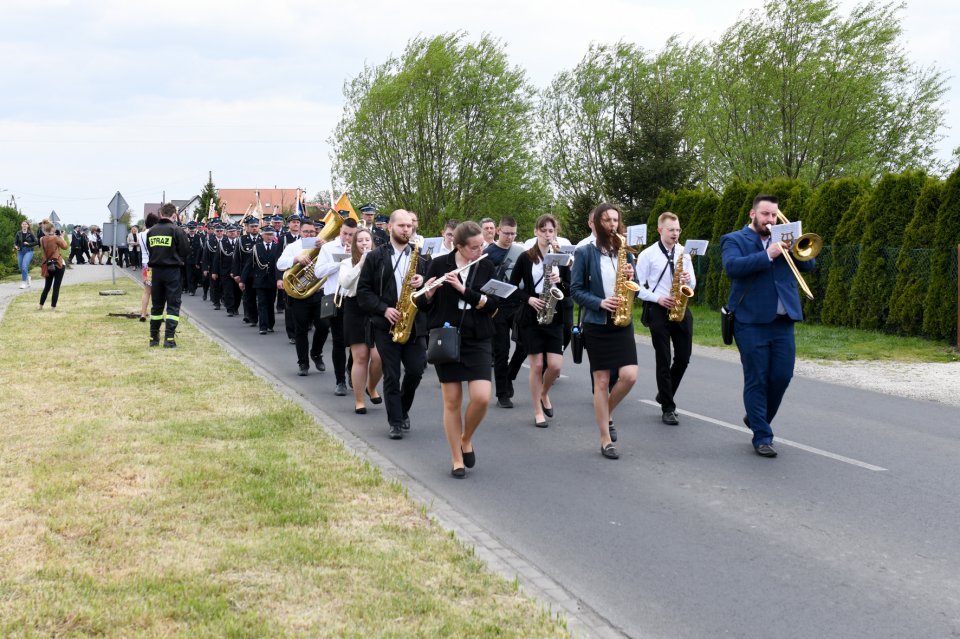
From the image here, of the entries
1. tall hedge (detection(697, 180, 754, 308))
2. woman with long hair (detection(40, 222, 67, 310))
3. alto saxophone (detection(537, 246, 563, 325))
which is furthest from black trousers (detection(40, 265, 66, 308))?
alto saxophone (detection(537, 246, 563, 325))

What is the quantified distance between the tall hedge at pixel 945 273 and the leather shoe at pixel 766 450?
9.80 meters

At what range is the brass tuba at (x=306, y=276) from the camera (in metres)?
12.4

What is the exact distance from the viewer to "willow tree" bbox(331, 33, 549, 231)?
43.5 meters

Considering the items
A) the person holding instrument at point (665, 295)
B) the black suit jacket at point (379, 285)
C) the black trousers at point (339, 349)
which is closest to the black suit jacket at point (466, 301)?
the black suit jacket at point (379, 285)

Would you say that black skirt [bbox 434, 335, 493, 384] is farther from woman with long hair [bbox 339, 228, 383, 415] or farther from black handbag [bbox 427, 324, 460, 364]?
woman with long hair [bbox 339, 228, 383, 415]

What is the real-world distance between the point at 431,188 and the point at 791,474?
38.6 meters

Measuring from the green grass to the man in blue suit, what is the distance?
776 centimetres

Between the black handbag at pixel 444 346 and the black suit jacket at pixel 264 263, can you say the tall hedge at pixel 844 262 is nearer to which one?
the black suit jacket at pixel 264 263

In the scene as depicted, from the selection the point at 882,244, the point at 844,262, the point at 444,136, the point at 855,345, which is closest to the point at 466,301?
the point at 855,345

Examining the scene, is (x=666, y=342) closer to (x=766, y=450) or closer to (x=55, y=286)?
(x=766, y=450)

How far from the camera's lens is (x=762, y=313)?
25.7 ft

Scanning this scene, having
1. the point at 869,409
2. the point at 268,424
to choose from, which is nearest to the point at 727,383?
the point at 869,409

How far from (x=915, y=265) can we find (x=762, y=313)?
35.8 ft

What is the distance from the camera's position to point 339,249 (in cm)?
1140
